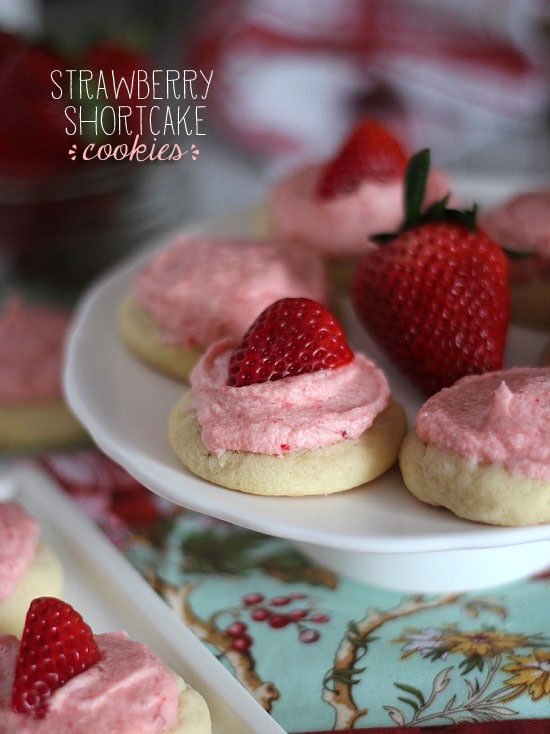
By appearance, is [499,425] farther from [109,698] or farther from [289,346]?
[109,698]

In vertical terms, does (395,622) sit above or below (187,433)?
below

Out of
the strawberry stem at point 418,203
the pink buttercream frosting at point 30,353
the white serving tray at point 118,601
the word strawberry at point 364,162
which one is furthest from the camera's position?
the pink buttercream frosting at point 30,353

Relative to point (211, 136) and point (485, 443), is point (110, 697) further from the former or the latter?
point (211, 136)

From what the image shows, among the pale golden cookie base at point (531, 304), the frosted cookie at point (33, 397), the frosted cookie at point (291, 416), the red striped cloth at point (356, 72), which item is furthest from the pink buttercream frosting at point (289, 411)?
the red striped cloth at point (356, 72)

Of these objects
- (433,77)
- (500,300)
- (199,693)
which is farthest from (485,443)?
(433,77)

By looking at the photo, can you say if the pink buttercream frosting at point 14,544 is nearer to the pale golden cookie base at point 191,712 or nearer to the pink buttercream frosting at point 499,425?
the pale golden cookie base at point 191,712

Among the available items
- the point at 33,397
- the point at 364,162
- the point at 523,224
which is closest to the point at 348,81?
the point at 364,162
